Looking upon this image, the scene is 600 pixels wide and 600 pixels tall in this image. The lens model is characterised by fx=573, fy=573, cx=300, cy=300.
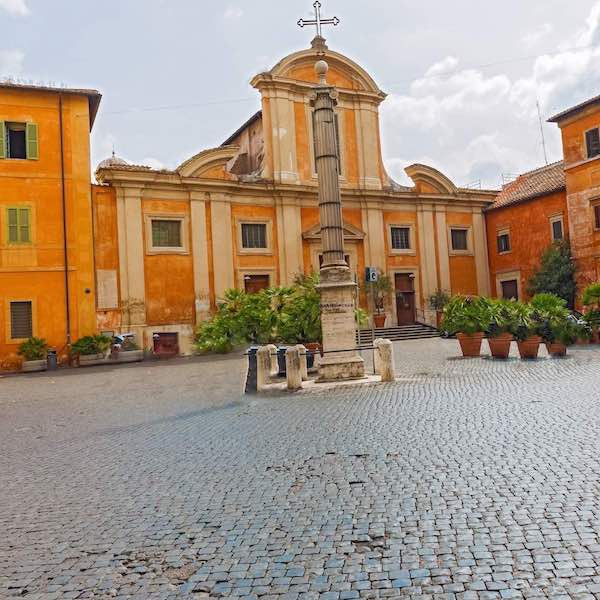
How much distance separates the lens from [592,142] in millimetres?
24844

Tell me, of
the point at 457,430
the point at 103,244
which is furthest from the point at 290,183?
the point at 457,430

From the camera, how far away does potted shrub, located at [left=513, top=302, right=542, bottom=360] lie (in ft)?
47.1

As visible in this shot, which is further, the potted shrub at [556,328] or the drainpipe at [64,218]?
the drainpipe at [64,218]

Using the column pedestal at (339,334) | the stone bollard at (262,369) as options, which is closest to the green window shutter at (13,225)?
the stone bollard at (262,369)

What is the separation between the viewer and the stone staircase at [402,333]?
26.1 metres

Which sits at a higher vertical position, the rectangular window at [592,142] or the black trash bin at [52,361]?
the rectangular window at [592,142]

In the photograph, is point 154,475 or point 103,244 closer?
point 154,475

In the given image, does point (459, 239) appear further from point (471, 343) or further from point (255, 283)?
point (471, 343)

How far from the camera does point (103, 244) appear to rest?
23.6 m

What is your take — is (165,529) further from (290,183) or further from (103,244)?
(290,183)

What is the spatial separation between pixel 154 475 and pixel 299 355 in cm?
648

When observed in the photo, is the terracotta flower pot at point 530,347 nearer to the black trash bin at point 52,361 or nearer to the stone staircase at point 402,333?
the stone staircase at point 402,333

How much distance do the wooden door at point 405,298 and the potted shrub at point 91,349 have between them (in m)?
14.5

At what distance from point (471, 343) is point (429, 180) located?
1694 centimetres
